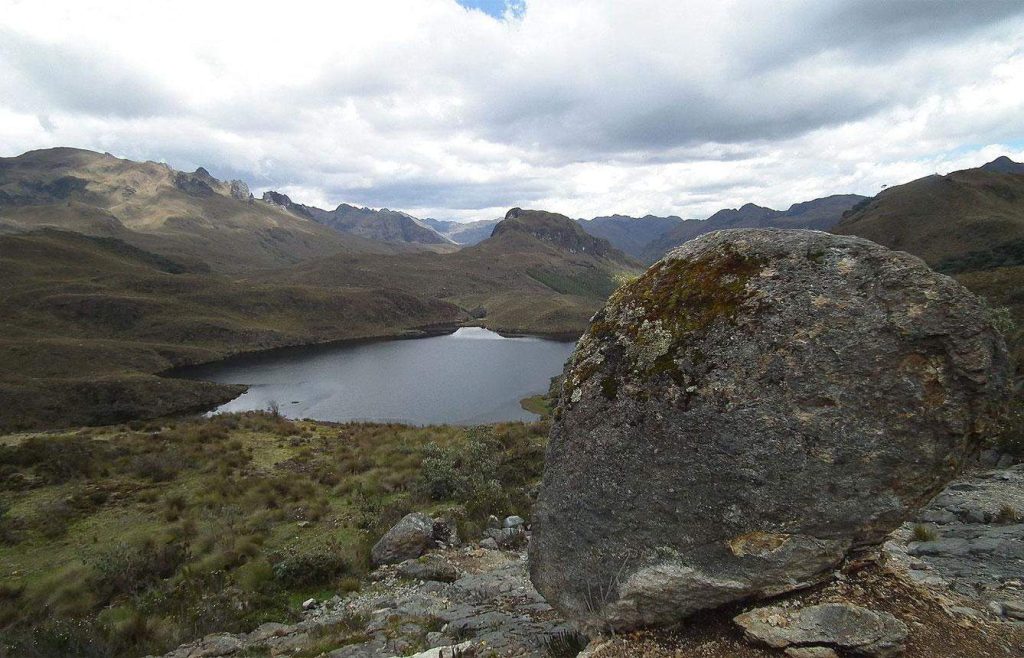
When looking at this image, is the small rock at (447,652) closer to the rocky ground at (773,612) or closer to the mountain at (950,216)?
the rocky ground at (773,612)

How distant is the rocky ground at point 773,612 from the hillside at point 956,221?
73775mm

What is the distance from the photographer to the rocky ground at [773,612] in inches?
182

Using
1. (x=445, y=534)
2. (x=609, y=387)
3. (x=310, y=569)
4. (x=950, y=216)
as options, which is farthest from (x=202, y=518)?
(x=950, y=216)

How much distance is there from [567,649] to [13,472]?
23.9 metres

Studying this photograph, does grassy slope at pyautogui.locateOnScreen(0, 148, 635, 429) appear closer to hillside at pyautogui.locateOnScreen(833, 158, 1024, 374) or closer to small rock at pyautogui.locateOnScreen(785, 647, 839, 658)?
small rock at pyautogui.locateOnScreen(785, 647, 839, 658)

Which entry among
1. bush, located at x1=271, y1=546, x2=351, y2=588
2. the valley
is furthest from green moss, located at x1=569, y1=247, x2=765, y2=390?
bush, located at x1=271, y1=546, x2=351, y2=588

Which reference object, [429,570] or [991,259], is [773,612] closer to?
[429,570]

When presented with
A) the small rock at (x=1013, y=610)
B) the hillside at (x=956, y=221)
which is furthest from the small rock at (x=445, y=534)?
the hillside at (x=956, y=221)

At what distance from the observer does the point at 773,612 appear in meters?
4.91

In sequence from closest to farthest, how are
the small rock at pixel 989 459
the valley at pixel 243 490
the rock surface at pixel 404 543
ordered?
the valley at pixel 243 490, the rock surface at pixel 404 543, the small rock at pixel 989 459

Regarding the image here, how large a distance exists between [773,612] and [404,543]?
8743 mm

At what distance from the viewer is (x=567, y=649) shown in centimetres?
612

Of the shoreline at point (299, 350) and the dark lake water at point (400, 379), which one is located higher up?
the shoreline at point (299, 350)

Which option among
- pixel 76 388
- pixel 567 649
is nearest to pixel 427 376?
pixel 76 388
